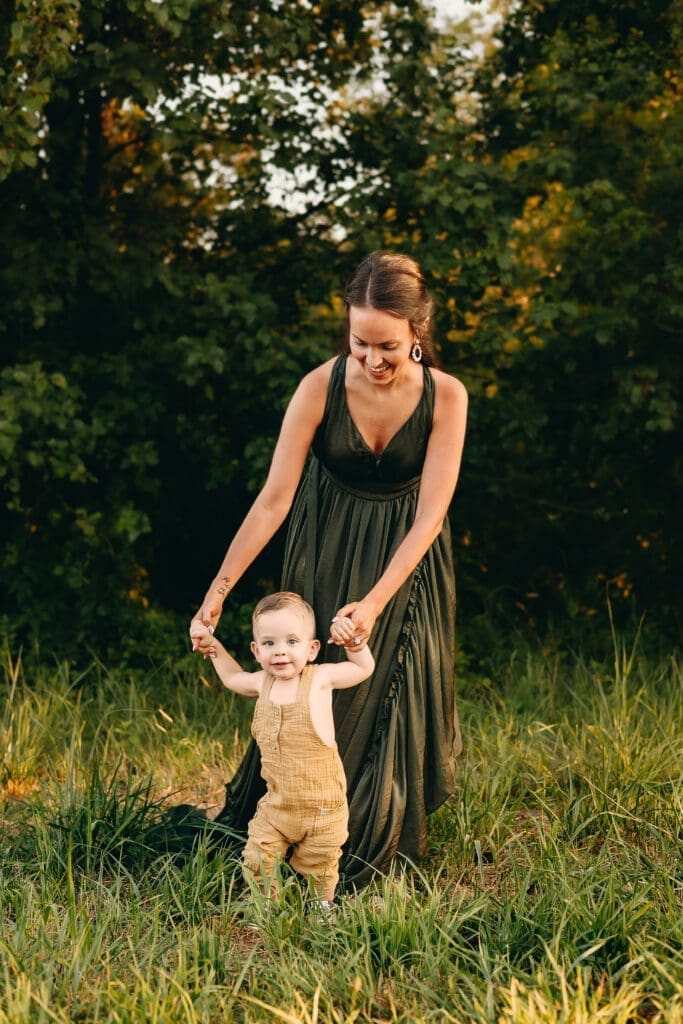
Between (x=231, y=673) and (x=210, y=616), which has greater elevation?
(x=210, y=616)

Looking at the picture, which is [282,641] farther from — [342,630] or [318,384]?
[318,384]

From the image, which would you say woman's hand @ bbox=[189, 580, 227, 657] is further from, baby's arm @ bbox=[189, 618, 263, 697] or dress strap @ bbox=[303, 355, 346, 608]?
dress strap @ bbox=[303, 355, 346, 608]

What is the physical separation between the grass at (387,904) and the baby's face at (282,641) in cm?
59

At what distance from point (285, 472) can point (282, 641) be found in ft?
1.95

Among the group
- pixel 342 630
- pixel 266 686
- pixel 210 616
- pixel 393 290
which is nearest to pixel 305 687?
pixel 266 686

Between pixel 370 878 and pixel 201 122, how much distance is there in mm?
3574

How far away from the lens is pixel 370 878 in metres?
3.62

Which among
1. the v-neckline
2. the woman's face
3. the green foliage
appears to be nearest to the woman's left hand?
the v-neckline

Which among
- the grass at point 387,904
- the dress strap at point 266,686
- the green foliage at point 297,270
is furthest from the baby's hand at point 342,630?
the green foliage at point 297,270

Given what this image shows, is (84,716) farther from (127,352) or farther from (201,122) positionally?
(201,122)

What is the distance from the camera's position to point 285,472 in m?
3.63

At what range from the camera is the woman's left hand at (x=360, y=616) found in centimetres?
323

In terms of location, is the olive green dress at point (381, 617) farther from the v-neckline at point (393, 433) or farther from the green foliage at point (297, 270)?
the green foliage at point (297, 270)

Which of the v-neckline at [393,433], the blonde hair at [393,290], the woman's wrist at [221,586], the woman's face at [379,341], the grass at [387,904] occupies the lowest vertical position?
the grass at [387,904]
